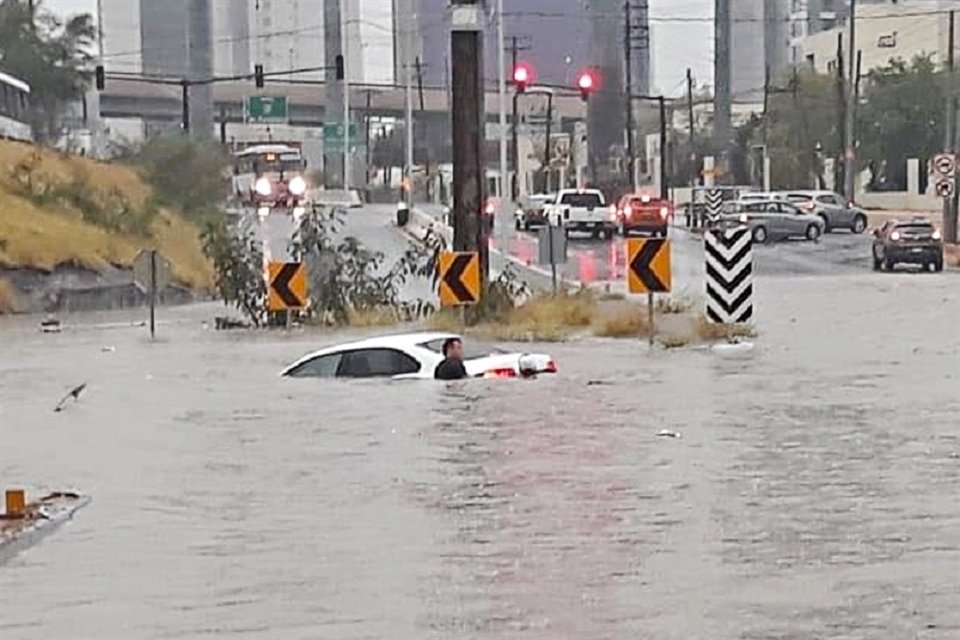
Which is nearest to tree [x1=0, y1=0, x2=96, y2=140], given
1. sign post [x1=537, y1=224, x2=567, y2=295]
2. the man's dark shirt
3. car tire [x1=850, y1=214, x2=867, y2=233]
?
car tire [x1=850, y1=214, x2=867, y2=233]

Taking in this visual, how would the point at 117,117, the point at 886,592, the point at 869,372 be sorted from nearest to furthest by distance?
the point at 886,592 → the point at 869,372 → the point at 117,117

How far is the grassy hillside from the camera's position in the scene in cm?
5825

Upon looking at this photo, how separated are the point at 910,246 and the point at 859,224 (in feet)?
71.4

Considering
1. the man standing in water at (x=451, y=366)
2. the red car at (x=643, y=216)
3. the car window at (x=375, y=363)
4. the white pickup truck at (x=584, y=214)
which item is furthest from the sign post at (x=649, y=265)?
the white pickup truck at (x=584, y=214)

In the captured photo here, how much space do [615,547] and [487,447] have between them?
647 centimetres

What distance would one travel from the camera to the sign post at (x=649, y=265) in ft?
111

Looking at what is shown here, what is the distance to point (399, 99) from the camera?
495 feet

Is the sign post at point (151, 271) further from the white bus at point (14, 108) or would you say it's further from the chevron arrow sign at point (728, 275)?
the white bus at point (14, 108)

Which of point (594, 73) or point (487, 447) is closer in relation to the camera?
point (487, 447)

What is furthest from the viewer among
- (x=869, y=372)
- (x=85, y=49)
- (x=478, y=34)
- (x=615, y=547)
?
(x=85, y=49)

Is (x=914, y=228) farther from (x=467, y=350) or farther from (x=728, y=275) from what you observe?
(x=467, y=350)

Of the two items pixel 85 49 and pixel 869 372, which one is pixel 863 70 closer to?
pixel 85 49

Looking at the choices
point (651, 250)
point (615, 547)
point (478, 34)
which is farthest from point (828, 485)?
point (478, 34)

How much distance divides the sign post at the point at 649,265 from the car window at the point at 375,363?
6.48 meters
